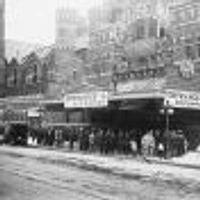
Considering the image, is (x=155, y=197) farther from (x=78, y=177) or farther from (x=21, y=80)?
(x=21, y=80)

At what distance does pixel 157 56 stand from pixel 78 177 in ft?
78.9

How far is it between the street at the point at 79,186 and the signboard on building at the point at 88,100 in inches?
365

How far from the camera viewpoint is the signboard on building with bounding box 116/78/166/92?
36.7 meters

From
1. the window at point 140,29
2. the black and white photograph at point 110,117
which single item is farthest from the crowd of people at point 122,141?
the window at point 140,29

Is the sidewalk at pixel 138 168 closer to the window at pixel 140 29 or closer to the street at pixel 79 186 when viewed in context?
the street at pixel 79 186

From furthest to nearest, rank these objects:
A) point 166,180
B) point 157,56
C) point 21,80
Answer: point 21,80 < point 157,56 < point 166,180

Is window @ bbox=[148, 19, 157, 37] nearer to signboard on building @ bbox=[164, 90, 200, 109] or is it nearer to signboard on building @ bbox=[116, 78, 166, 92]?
signboard on building @ bbox=[116, 78, 166, 92]

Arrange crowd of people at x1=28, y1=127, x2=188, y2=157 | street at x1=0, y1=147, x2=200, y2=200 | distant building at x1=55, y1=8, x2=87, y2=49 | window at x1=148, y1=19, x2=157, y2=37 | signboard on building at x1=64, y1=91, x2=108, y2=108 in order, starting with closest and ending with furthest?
street at x1=0, y1=147, x2=200, y2=200, crowd of people at x1=28, y1=127, x2=188, y2=157, signboard on building at x1=64, y1=91, x2=108, y2=108, window at x1=148, y1=19, x2=157, y2=37, distant building at x1=55, y1=8, x2=87, y2=49

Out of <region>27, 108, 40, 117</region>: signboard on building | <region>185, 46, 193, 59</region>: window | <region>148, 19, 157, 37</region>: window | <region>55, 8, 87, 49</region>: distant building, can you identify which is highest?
<region>55, 8, 87, 49</region>: distant building

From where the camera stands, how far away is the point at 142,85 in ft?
127

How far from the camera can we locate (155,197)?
40.6ft

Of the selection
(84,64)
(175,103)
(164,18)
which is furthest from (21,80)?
(175,103)

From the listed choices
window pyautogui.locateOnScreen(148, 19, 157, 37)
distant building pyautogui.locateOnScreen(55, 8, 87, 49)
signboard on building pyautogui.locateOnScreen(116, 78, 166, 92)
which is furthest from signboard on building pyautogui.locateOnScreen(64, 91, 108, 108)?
distant building pyautogui.locateOnScreen(55, 8, 87, 49)

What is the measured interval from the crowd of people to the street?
6926 mm
